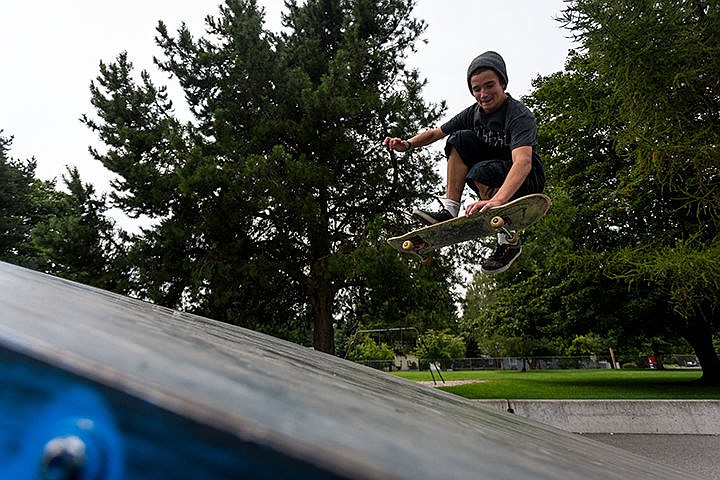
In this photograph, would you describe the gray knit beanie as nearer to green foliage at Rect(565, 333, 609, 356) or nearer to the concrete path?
the concrete path

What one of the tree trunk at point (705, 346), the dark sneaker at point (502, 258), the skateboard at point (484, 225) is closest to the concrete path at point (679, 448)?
the dark sneaker at point (502, 258)

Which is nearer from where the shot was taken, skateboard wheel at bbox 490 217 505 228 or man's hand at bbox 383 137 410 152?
skateboard wheel at bbox 490 217 505 228

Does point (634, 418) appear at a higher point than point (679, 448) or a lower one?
higher

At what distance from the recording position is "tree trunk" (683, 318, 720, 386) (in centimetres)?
1273

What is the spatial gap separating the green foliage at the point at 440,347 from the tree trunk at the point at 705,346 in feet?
68.1

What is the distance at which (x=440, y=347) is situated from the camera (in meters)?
37.4

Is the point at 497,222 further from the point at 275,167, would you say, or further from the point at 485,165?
the point at 275,167

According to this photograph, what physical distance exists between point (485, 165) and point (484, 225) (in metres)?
0.39

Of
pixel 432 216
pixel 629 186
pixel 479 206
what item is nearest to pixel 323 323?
pixel 629 186

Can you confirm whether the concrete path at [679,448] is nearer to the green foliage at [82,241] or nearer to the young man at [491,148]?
the young man at [491,148]

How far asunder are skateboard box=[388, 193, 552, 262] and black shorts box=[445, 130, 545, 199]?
5.6 inches

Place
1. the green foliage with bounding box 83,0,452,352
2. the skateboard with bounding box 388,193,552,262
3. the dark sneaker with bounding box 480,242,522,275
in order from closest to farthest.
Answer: the skateboard with bounding box 388,193,552,262 < the dark sneaker with bounding box 480,242,522,275 < the green foliage with bounding box 83,0,452,352

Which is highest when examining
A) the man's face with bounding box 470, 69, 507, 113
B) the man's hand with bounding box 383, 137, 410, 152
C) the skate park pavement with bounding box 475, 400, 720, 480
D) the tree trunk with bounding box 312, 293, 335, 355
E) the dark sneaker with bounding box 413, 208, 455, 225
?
the man's face with bounding box 470, 69, 507, 113

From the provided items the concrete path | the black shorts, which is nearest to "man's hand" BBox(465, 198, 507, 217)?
the black shorts
